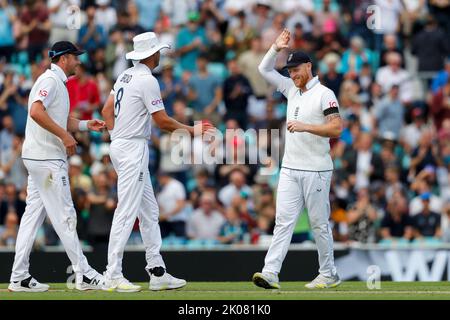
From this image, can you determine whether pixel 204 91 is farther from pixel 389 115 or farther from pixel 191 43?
pixel 389 115

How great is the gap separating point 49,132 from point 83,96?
343 inches

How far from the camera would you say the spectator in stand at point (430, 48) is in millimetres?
22531

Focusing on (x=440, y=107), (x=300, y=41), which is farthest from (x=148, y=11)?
(x=440, y=107)

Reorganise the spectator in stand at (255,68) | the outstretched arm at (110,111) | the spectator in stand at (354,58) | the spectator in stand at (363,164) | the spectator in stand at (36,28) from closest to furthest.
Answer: the outstretched arm at (110,111)
the spectator in stand at (363,164)
the spectator in stand at (255,68)
the spectator in stand at (354,58)
the spectator in stand at (36,28)

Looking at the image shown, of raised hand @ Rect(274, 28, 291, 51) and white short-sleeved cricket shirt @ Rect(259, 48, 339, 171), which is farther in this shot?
raised hand @ Rect(274, 28, 291, 51)

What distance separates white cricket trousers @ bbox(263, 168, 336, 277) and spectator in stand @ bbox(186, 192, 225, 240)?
19.1 feet

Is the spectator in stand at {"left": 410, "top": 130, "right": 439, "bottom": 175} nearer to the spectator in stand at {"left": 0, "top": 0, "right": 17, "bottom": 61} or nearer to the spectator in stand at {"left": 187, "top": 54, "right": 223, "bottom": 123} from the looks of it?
the spectator in stand at {"left": 187, "top": 54, "right": 223, "bottom": 123}

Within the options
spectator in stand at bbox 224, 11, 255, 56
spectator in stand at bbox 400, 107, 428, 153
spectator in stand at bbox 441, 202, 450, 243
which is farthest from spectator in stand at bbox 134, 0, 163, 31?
spectator in stand at bbox 441, 202, 450, 243

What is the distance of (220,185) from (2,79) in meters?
4.74

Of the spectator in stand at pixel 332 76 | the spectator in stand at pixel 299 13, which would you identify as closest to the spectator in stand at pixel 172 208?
the spectator in stand at pixel 332 76

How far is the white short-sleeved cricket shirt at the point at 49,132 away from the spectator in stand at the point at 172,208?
21.2 ft

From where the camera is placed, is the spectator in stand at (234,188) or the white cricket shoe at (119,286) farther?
the spectator in stand at (234,188)

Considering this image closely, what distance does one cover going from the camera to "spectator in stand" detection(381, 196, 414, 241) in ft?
62.0

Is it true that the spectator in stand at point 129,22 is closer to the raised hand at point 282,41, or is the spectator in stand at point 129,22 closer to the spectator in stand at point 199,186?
the spectator in stand at point 199,186
